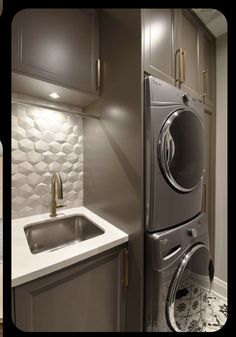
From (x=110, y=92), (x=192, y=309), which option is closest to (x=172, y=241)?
(x=192, y=309)

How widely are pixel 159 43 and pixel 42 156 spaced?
3.36 feet

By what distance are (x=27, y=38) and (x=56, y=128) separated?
544mm

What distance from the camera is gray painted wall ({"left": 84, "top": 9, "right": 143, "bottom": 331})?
2.60 ft

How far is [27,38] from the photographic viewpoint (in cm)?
79

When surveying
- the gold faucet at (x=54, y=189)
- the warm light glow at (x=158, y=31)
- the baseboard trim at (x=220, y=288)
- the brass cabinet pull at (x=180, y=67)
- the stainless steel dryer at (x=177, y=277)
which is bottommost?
the baseboard trim at (x=220, y=288)

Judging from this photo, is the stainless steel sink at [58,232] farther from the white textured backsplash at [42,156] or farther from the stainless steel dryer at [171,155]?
the stainless steel dryer at [171,155]

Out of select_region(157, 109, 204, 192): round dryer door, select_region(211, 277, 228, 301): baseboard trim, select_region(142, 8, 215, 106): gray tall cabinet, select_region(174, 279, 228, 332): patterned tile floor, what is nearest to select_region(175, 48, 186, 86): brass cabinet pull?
select_region(142, 8, 215, 106): gray tall cabinet

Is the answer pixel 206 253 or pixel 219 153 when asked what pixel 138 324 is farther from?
pixel 219 153

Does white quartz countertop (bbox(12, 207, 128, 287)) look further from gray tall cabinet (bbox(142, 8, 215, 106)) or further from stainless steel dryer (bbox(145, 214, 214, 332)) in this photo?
gray tall cabinet (bbox(142, 8, 215, 106))

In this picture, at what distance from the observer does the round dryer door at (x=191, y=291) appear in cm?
83

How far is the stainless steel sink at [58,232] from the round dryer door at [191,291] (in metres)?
0.51

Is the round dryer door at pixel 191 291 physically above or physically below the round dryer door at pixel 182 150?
below

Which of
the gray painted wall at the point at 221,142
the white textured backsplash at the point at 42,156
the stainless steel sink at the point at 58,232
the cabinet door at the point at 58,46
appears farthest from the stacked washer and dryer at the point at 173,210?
the white textured backsplash at the point at 42,156

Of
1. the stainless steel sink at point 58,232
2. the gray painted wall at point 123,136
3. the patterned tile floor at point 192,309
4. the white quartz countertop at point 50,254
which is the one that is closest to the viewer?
the white quartz countertop at point 50,254
